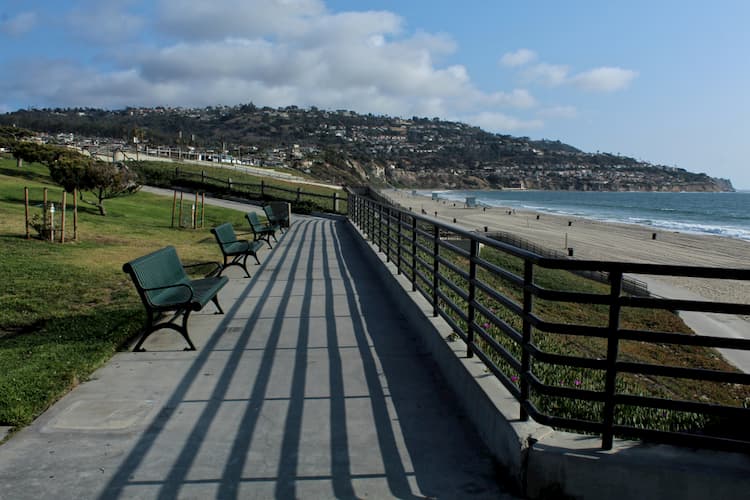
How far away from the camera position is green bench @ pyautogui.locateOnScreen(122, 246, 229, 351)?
5.77m

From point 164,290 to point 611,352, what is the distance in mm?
4809

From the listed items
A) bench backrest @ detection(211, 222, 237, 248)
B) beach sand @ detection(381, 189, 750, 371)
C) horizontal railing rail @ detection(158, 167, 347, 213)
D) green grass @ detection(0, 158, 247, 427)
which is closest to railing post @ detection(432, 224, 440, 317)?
green grass @ detection(0, 158, 247, 427)

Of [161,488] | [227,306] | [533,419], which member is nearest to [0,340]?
[227,306]

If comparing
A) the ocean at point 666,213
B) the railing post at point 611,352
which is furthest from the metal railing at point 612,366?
the ocean at point 666,213

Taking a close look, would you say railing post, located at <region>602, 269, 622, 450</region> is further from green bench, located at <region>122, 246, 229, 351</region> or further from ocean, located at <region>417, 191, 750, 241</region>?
ocean, located at <region>417, 191, 750, 241</region>

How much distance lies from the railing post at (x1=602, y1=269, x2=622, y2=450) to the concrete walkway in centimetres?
64

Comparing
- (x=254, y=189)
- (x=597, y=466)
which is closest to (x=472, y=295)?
(x=597, y=466)

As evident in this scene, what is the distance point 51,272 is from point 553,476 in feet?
28.5

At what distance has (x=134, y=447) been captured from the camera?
148 inches

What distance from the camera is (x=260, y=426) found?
4070 mm

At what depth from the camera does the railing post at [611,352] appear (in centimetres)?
302

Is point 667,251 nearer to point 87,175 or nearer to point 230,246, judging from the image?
point 87,175

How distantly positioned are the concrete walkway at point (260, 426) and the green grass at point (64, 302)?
9.4 inches

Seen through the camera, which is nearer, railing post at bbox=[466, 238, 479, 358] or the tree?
railing post at bbox=[466, 238, 479, 358]
